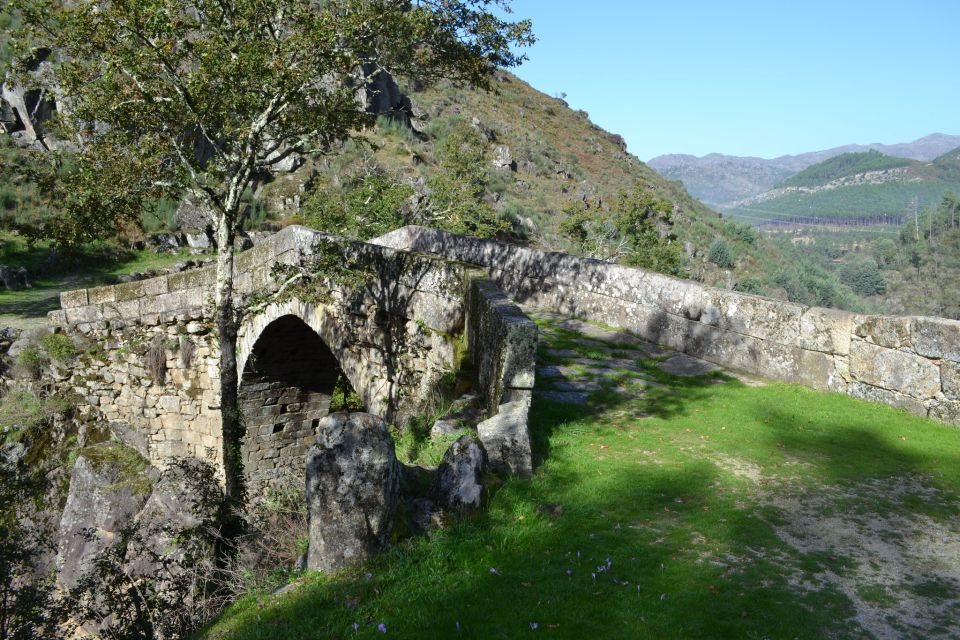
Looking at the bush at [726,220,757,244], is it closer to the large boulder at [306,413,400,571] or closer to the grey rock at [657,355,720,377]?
the grey rock at [657,355,720,377]

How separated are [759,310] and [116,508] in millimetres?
10981

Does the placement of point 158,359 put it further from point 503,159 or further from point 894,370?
point 503,159

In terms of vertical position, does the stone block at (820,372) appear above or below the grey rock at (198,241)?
below

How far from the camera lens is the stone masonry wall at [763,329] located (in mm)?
7027

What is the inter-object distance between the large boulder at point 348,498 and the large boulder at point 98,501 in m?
7.84

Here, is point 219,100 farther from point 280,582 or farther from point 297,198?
point 297,198

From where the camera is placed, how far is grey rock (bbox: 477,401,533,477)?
18.3 ft

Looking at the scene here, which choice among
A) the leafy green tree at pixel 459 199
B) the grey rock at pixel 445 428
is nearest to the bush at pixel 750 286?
the leafy green tree at pixel 459 199

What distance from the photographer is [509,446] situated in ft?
18.3

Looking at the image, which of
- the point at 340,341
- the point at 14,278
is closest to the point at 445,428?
the point at 340,341

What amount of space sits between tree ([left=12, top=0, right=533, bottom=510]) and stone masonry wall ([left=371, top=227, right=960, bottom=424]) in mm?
4203

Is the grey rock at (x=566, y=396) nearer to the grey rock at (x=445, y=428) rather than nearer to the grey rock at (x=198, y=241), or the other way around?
the grey rock at (x=445, y=428)

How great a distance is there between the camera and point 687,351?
970cm

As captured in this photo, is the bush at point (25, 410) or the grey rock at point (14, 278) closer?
the bush at point (25, 410)
